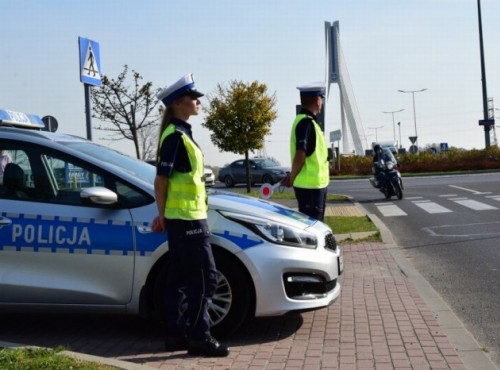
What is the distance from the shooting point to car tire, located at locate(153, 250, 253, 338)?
5461 millimetres

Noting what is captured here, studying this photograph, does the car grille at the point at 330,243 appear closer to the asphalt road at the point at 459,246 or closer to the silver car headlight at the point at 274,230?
the silver car headlight at the point at 274,230

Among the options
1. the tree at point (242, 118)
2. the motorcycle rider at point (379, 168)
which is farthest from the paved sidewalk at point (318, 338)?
the tree at point (242, 118)

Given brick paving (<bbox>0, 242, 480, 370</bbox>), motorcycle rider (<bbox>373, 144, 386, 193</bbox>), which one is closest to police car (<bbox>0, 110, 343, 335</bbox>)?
brick paving (<bbox>0, 242, 480, 370</bbox>)

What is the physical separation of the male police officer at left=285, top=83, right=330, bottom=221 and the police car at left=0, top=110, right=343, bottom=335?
1.59 metres

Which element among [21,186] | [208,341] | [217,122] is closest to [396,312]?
[208,341]

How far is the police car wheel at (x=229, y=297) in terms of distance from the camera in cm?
Result: 546

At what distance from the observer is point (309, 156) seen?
7.34m

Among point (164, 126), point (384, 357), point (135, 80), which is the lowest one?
point (384, 357)

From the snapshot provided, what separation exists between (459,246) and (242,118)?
2043 centimetres

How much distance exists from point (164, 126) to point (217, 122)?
85.2 feet

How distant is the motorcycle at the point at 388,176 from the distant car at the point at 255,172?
14319mm

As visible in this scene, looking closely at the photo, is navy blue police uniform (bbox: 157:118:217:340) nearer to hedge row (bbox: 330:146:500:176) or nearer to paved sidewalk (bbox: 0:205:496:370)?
paved sidewalk (bbox: 0:205:496:370)

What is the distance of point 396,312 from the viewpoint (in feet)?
21.1

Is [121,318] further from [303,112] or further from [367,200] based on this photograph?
[367,200]
